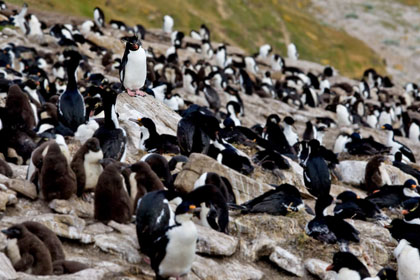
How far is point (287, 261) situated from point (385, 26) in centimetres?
6171

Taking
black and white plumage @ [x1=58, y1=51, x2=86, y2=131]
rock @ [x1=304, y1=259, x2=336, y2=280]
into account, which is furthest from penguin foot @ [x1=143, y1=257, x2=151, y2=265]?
black and white plumage @ [x1=58, y1=51, x2=86, y2=131]

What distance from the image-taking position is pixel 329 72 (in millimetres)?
40188

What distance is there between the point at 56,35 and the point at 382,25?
44.3 metres

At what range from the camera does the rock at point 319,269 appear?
8.59m

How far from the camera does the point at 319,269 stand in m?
8.59

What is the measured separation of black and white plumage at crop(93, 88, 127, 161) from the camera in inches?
378

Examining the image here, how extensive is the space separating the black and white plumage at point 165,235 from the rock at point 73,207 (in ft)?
3.83

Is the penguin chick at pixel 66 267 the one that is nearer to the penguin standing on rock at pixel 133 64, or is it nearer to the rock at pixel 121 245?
the rock at pixel 121 245

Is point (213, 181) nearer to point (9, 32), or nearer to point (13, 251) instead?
point (13, 251)

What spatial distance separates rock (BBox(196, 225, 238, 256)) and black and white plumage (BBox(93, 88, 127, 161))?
200 cm

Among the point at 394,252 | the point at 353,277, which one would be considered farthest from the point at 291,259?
the point at 394,252

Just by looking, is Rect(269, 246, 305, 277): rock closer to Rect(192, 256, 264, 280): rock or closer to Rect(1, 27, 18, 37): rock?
Rect(192, 256, 264, 280): rock

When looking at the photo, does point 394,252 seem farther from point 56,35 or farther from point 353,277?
point 56,35

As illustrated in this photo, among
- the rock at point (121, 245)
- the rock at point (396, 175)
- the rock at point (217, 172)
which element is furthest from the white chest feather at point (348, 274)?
the rock at point (396, 175)
